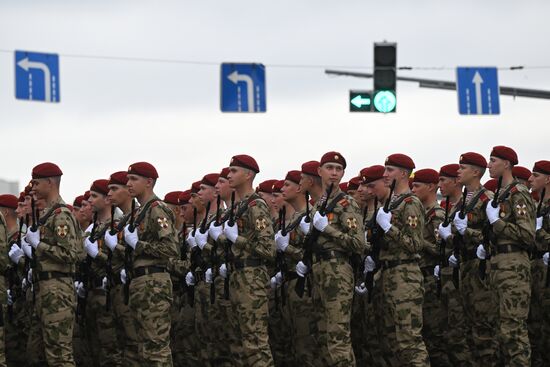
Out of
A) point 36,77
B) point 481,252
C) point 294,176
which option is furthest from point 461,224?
point 36,77

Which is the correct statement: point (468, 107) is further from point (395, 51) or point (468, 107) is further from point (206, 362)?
point (206, 362)

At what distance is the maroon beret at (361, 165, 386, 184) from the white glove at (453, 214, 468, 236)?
948mm

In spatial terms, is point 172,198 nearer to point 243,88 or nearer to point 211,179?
point 211,179

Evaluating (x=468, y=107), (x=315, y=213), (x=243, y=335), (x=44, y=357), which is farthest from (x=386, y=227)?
(x=468, y=107)

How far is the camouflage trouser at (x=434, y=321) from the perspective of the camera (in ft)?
58.9

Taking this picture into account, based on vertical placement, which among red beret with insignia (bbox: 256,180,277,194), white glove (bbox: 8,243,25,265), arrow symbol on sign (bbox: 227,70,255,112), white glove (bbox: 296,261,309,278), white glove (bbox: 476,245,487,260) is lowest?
white glove (bbox: 296,261,309,278)

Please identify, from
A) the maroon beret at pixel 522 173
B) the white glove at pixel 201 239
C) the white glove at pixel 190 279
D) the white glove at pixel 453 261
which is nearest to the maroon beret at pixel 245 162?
the white glove at pixel 201 239

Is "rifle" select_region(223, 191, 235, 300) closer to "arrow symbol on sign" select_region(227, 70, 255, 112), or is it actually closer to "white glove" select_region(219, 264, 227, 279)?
"white glove" select_region(219, 264, 227, 279)

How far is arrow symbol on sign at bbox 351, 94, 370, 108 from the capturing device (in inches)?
993

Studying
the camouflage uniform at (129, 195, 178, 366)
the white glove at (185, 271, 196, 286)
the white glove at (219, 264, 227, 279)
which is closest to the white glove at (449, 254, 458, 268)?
the white glove at (219, 264, 227, 279)

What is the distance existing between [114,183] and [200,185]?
6.75 ft

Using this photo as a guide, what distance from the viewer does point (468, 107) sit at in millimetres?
26594

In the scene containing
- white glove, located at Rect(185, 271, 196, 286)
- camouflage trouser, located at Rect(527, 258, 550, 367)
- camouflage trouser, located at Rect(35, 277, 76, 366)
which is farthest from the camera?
white glove, located at Rect(185, 271, 196, 286)

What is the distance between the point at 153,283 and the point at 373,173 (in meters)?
2.85
